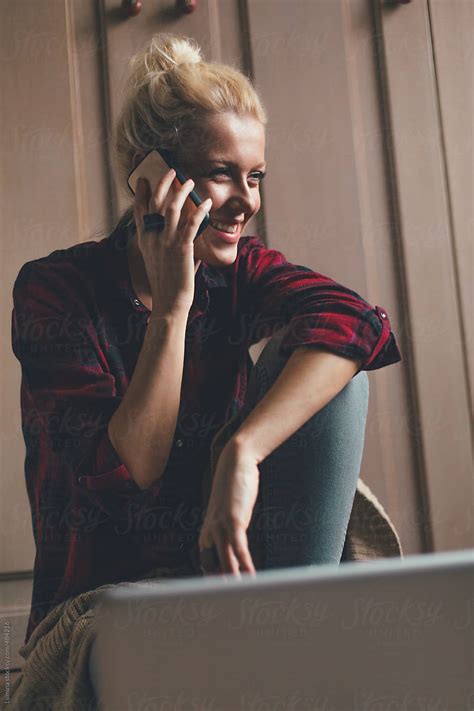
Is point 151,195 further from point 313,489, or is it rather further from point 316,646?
point 316,646

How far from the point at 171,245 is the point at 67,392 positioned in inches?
8.9

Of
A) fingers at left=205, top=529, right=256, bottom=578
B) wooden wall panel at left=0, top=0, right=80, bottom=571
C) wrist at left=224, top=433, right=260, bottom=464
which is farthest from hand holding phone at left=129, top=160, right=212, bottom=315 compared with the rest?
wooden wall panel at left=0, top=0, right=80, bottom=571

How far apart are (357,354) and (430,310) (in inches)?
26.7

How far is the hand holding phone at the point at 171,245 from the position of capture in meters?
1.03

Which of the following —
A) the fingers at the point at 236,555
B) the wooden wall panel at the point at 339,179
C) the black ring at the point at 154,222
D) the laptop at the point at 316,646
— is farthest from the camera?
the wooden wall panel at the point at 339,179

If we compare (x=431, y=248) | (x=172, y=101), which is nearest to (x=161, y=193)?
(x=172, y=101)

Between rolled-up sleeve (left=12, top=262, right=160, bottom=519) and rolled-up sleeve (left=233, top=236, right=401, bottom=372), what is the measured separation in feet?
0.78

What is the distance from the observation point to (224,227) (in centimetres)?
116

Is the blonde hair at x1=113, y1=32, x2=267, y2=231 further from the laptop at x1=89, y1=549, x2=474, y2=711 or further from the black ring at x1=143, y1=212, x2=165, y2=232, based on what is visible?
the laptop at x1=89, y1=549, x2=474, y2=711

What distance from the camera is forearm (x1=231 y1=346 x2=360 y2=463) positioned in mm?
893

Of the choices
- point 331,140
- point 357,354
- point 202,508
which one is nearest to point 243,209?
point 357,354

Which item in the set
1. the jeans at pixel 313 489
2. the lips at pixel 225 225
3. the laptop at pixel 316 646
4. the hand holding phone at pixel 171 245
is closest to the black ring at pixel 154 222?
the hand holding phone at pixel 171 245

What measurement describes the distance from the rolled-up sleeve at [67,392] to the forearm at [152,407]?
2 cm

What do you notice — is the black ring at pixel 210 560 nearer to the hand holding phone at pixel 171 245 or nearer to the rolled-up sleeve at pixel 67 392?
the rolled-up sleeve at pixel 67 392
